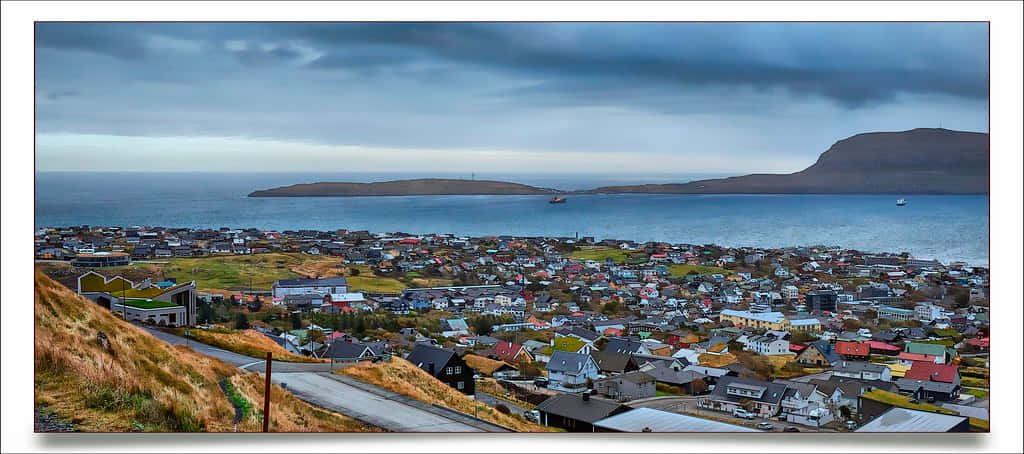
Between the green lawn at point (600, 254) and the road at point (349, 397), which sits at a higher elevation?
the green lawn at point (600, 254)

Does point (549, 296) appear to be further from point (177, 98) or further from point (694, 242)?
point (177, 98)

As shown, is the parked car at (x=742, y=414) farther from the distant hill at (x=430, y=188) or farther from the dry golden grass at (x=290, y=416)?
the dry golden grass at (x=290, y=416)

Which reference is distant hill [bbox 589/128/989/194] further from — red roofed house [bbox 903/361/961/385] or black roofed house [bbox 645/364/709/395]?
black roofed house [bbox 645/364/709/395]

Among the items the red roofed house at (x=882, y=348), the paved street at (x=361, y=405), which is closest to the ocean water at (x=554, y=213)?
the red roofed house at (x=882, y=348)

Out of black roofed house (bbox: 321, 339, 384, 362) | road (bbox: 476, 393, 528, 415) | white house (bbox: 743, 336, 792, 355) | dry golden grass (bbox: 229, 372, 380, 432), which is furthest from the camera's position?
black roofed house (bbox: 321, 339, 384, 362)

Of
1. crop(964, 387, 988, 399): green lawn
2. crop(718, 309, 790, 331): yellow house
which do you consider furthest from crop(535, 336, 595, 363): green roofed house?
crop(964, 387, 988, 399): green lawn
